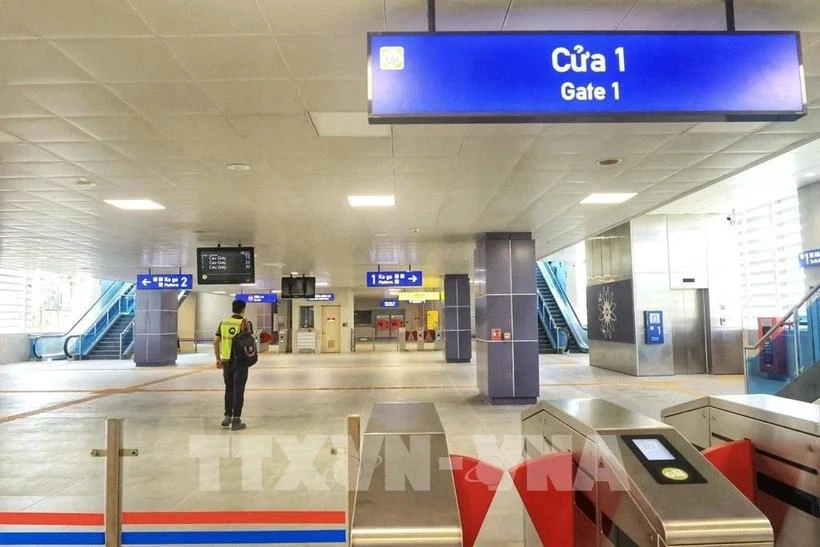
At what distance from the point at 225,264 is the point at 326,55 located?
24.8ft

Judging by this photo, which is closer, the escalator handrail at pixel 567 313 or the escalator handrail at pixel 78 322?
the escalator handrail at pixel 78 322

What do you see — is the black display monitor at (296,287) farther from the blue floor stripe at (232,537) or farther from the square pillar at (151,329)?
the blue floor stripe at (232,537)

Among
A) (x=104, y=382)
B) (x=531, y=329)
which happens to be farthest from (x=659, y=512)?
(x=104, y=382)

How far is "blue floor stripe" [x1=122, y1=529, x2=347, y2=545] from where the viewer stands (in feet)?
11.6

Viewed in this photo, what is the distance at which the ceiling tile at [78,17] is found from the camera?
9.06 feet

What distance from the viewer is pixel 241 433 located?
7.09 meters

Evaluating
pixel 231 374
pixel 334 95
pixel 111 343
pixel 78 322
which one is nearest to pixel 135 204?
pixel 231 374

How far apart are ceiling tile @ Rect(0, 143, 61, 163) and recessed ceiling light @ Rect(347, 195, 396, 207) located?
3.29 meters

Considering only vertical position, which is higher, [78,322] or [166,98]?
[166,98]

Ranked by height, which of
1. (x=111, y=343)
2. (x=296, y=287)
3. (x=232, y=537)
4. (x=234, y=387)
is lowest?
(x=232, y=537)

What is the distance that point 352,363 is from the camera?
18.1 m

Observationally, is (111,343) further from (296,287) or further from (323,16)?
(323,16)

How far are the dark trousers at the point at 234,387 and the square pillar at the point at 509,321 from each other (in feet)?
13.9

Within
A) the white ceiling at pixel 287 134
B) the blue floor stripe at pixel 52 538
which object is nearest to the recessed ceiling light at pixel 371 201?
the white ceiling at pixel 287 134
